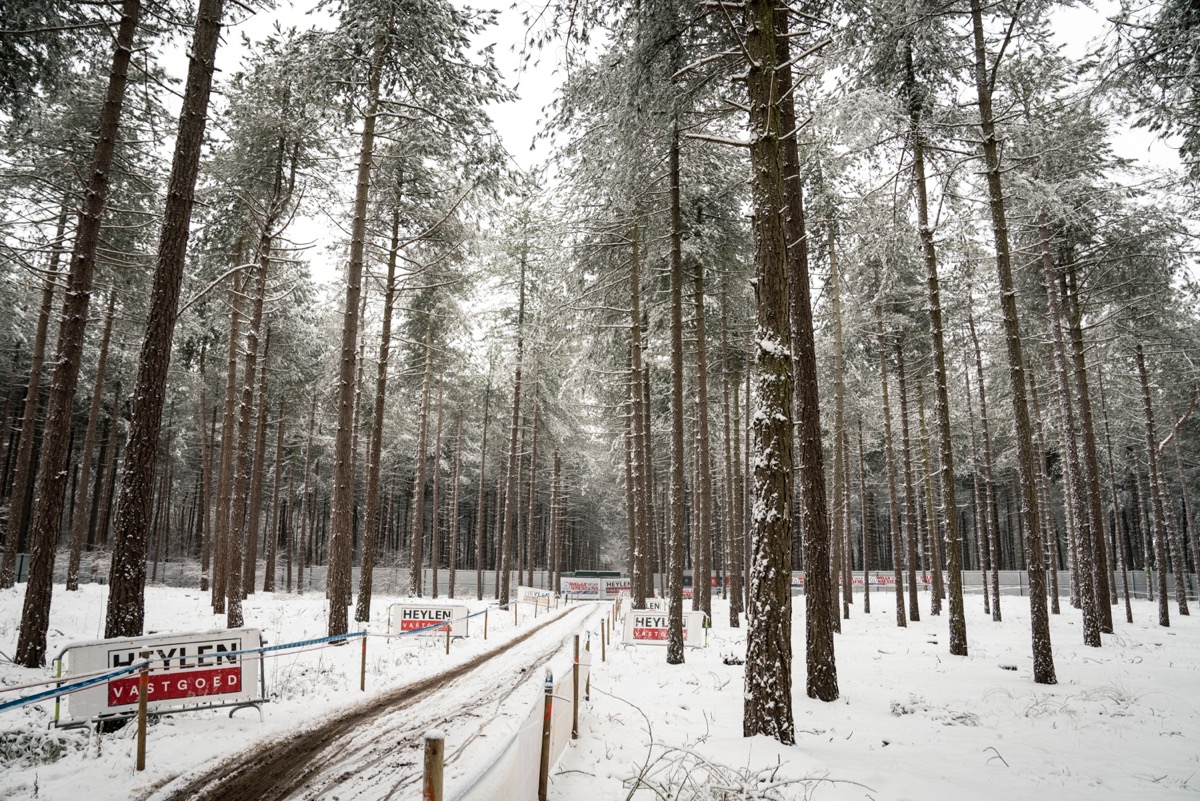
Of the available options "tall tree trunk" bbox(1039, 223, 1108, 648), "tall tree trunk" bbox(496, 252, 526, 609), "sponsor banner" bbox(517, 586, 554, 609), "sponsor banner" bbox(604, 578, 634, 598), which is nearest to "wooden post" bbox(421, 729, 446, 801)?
"tall tree trunk" bbox(1039, 223, 1108, 648)

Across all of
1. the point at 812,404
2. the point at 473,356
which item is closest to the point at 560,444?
the point at 473,356

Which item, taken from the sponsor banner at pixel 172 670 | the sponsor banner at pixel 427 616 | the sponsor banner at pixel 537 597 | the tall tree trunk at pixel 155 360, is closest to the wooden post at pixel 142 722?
the sponsor banner at pixel 172 670

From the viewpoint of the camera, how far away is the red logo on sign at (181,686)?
630 cm

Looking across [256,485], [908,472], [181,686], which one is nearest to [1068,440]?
[908,472]

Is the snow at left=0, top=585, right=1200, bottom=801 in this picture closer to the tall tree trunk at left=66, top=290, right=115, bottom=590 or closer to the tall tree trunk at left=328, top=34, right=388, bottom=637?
the tall tree trunk at left=328, top=34, right=388, bottom=637

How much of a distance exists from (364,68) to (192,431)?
3248cm

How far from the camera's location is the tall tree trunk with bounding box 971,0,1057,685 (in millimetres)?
9508

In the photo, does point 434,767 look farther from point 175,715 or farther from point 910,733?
point 175,715

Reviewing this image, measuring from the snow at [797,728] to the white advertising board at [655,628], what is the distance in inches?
16.8

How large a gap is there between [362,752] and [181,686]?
2561mm

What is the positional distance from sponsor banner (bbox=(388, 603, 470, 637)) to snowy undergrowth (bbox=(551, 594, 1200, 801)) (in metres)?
4.44

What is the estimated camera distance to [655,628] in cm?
1317

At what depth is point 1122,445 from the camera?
2902cm

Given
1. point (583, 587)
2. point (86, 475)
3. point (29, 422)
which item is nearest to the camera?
point (29, 422)
